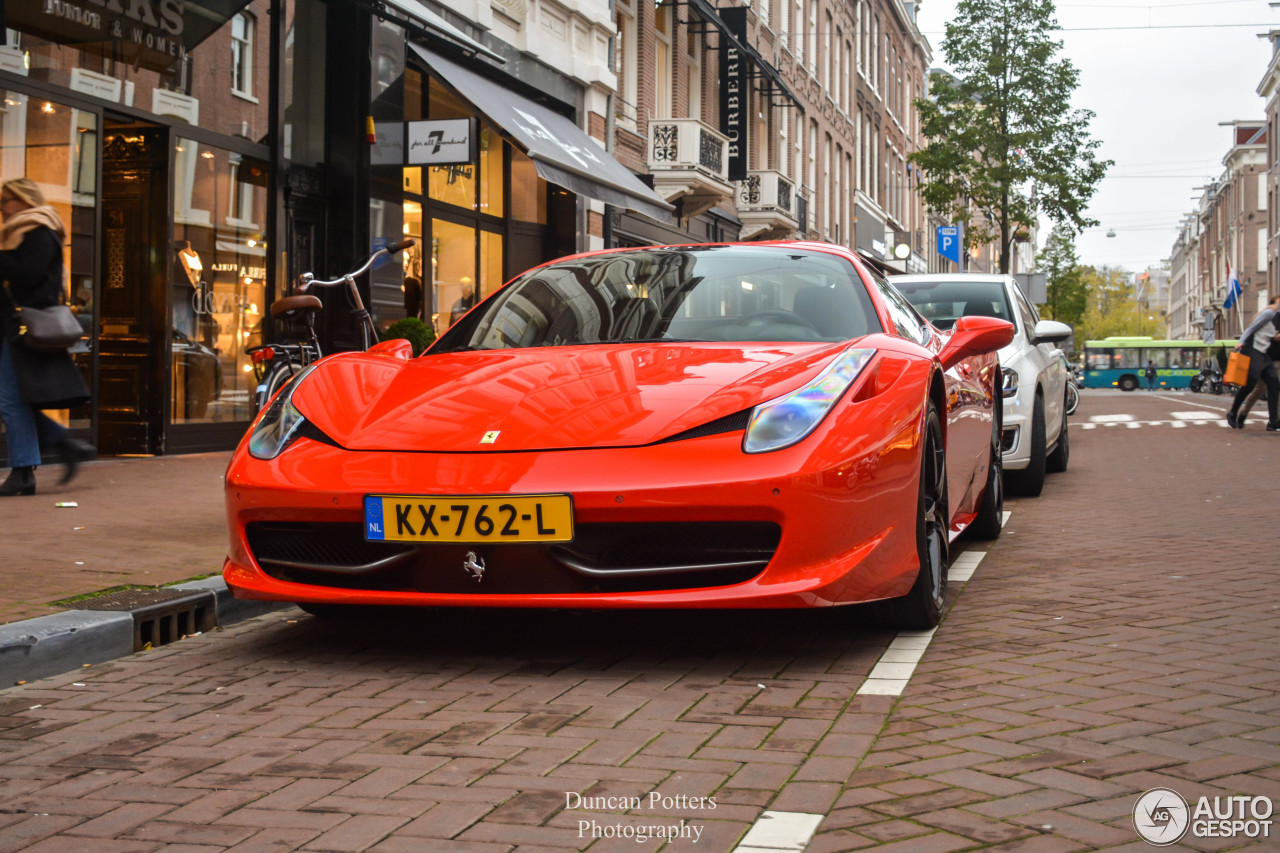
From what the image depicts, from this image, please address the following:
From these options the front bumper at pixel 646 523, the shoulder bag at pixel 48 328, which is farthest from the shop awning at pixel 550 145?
the front bumper at pixel 646 523

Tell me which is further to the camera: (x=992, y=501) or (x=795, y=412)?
(x=992, y=501)

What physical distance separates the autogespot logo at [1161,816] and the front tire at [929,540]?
1524 millimetres

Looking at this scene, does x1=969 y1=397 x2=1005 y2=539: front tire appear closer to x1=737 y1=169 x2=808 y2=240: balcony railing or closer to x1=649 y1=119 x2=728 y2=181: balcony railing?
x1=649 y1=119 x2=728 y2=181: balcony railing

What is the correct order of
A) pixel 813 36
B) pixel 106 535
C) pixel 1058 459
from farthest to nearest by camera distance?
pixel 813 36 < pixel 1058 459 < pixel 106 535

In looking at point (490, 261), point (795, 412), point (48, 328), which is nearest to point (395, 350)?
point (795, 412)

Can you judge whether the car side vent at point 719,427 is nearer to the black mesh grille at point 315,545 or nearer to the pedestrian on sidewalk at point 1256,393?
the black mesh grille at point 315,545

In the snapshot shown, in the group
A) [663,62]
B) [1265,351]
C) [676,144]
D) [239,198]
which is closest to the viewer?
[239,198]

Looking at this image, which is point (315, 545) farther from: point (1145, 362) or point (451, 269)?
point (1145, 362)

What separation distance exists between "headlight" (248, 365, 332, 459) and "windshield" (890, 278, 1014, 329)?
20.3 ft

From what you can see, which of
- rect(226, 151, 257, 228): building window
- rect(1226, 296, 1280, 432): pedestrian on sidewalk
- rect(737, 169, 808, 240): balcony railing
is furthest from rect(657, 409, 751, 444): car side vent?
rect(737, 169, 808, 240): balcony railing

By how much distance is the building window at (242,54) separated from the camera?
11875 mm

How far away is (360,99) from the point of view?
1328 centimetres

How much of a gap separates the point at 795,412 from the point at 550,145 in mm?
11028

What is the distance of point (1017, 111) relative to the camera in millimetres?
34906
